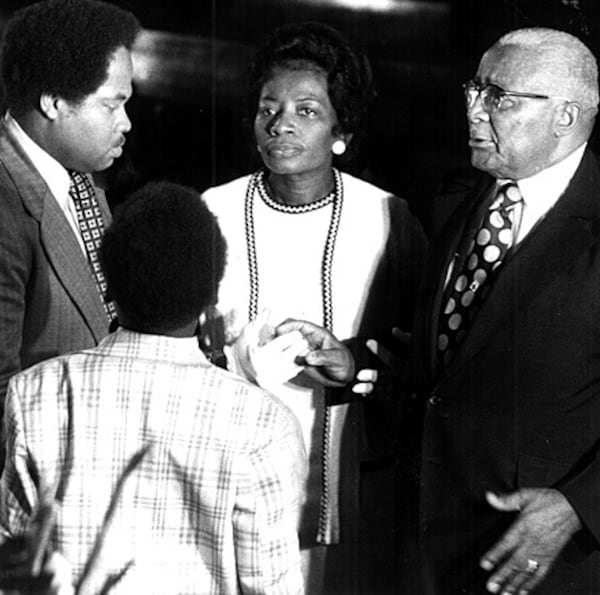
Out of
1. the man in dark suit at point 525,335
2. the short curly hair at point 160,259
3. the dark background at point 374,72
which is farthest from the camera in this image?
the dark background at point 374,72

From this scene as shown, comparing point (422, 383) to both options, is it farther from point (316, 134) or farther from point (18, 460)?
point (18, 460)

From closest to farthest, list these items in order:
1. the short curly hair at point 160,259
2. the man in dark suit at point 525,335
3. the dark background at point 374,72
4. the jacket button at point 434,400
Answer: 1. the short curly hair at point 160,259
2. the man in dark suit at point 525,335
3. the jacket button at point 434,400
4. the dark background at point 374,72

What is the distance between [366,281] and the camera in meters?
1.94

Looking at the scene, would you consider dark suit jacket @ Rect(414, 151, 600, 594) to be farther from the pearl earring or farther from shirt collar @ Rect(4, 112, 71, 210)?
shirt collar @ Rect(4, 112, 71, 210)

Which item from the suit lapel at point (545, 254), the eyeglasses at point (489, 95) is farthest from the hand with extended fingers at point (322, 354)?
the eyeglasses at point (489, 95)

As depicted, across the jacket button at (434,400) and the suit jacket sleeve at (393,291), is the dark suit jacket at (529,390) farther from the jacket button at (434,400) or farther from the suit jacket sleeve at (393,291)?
the suit jacket sleeve at (393,291)

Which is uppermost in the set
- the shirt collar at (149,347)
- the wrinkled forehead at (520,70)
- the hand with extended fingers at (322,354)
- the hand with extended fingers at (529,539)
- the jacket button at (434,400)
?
the wrinkled forehead at (520,70)

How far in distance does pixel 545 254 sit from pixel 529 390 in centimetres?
21

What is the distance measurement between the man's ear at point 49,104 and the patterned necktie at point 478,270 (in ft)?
2.27

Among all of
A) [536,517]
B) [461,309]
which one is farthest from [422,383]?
[536,517]

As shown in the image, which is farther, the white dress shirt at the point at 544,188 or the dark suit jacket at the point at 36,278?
the white dress shirt at the point at 544,188

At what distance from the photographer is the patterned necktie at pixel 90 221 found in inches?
64.6

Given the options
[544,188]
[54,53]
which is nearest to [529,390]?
[544,188]

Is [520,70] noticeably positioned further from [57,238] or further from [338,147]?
[57,238]
